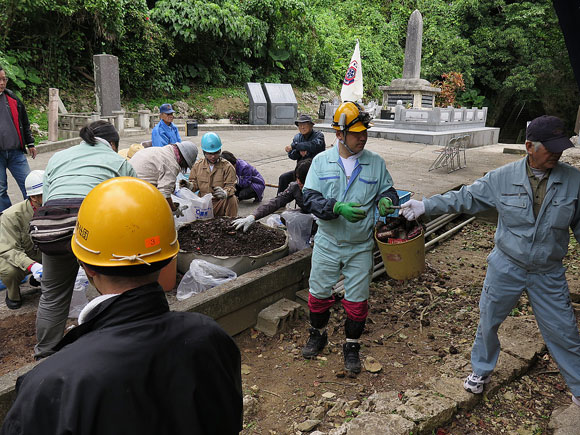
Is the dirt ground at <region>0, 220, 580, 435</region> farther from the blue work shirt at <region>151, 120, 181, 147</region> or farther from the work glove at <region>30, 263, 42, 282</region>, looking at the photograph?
the blue work shirt at <region>151, 120, 181, 147</region>

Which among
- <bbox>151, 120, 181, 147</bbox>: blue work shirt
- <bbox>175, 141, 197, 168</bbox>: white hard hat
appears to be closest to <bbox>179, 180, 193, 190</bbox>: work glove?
<bbox>175, 141, 197, 168</bbox>: white hard hat

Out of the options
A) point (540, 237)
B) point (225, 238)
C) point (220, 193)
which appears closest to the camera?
point (540, 237)

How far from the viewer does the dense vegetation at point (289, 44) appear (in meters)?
16.2

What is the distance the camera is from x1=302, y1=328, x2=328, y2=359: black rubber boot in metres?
3.63

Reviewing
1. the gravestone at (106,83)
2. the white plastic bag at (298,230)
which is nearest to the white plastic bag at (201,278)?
the white plastic bag at (298,230)

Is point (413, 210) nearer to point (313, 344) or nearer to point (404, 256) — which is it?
point (404, 256)

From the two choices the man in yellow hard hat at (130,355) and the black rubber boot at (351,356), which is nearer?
the man in yellow hard hat at (130,355)

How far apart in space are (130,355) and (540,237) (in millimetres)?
2542

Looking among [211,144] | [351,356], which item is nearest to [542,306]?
[351,356]

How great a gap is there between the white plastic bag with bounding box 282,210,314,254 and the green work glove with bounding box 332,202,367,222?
70.2 inches

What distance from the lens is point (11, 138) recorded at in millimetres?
5422

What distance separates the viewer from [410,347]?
3801mm

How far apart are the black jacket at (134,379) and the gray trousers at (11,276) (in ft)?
10.2

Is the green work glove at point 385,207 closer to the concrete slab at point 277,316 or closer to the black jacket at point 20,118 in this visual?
the concrete slab at point 277,316
